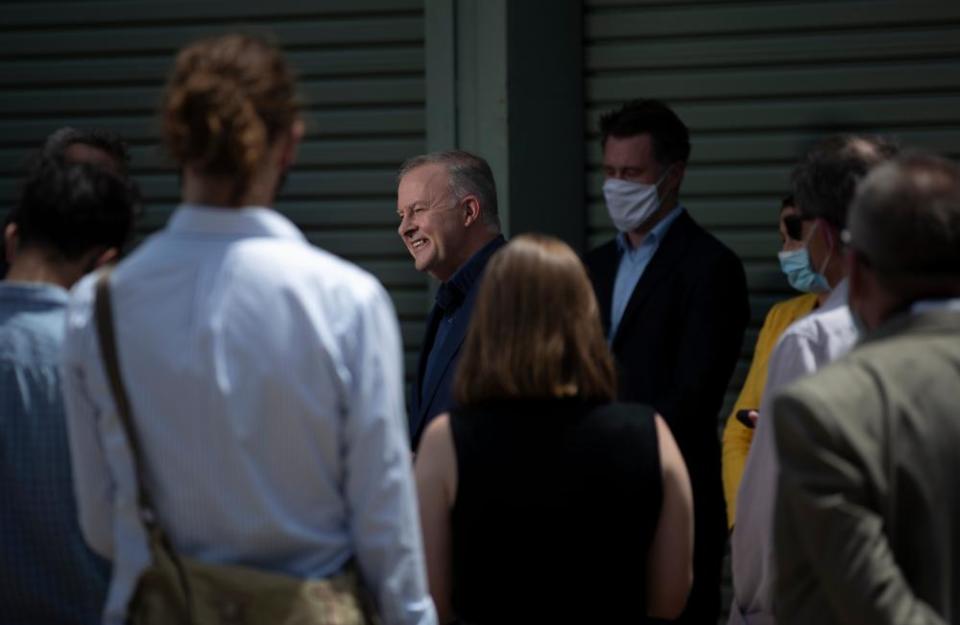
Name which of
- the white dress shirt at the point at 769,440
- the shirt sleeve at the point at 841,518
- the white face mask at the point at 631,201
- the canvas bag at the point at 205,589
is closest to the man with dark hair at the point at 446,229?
the white face mask at the point at 631,201

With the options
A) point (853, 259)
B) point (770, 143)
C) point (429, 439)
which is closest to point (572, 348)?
point (429, 439)

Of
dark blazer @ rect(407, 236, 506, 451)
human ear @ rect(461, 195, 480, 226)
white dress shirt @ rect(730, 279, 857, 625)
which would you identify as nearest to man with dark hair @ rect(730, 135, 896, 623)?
white dress shirt @ rect(730, 279, 857, 625)

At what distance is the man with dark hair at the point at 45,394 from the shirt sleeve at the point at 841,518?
1.54 metres

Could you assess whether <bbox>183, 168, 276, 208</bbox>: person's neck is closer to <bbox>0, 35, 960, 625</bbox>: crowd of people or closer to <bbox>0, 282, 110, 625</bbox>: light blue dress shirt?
<bbox>0, 35, 960, 625</bbox>: crowd of people

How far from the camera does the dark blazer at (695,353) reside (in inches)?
231

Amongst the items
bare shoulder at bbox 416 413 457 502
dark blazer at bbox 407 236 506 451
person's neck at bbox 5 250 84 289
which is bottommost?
dark blazer at bbox 407 236 506 451

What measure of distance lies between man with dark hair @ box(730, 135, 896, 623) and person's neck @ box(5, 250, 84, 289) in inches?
59.4

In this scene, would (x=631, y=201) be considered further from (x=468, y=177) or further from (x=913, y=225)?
(x=913, y=225)

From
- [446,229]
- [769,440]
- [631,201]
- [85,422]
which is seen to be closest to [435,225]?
[446,229]

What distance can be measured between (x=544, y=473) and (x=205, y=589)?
809 mm

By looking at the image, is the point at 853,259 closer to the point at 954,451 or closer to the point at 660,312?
the point at 954,451

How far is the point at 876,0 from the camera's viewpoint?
22.9 ft

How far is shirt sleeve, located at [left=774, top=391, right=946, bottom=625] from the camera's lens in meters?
3.01

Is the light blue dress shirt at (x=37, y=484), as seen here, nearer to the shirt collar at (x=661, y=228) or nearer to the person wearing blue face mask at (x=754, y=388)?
the person wearing blue face mask at (x=754, y=388)
